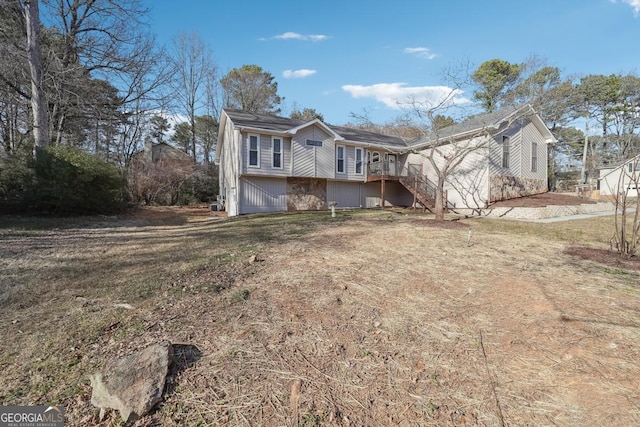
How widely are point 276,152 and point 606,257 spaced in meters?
13.3

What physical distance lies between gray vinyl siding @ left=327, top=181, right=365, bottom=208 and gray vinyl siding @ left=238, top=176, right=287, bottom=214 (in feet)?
10.1

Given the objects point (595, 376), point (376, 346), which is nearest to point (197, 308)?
point (376, 346)

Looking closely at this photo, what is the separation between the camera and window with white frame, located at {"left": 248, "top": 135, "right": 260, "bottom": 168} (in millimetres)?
15008

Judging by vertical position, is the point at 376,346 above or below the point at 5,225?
below

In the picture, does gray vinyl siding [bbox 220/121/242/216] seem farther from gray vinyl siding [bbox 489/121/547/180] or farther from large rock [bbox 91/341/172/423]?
large rock [bbox 91/341/172/423]

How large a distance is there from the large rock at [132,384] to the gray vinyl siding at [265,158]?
43.0 ft

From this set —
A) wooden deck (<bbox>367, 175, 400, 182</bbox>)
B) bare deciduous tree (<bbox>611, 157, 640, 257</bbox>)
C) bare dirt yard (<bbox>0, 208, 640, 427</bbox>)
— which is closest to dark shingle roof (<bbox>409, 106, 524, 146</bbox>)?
wooden deck (<bbox>367, 175, 400, 182</bbox>)

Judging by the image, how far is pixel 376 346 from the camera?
2.73m

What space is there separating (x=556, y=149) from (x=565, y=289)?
35.5 metres

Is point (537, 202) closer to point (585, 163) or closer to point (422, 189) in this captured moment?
point (422, 189)

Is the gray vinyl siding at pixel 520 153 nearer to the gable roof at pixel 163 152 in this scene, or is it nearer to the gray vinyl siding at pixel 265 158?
the gray vinyl siding at pixel 265 158

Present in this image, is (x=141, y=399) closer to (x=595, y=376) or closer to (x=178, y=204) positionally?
(x=595, y=376)

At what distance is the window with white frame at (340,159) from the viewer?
57.8ft

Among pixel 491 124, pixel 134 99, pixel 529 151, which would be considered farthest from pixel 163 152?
pixel 529 151
